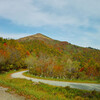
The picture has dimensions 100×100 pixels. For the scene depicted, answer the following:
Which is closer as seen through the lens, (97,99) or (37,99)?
(37,99)

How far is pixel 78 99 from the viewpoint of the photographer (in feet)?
26.2

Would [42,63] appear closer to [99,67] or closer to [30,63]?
[30,63]

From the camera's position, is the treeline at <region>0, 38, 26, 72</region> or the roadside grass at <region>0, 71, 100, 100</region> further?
the treeline at <region>0, 38, 26, 72</region>

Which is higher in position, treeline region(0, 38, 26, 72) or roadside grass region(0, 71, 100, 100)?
treeline region(0, 38, 26, 72)

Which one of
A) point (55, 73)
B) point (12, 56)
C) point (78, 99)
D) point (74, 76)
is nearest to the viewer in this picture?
point (78, 99)

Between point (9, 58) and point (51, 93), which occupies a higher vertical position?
point (9, 58)

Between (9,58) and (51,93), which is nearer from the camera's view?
(51,93)

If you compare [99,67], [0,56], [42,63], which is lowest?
[99,67]

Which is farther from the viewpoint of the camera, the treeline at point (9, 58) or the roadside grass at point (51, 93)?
the treeline at point (9, 58)

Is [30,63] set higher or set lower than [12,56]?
lower

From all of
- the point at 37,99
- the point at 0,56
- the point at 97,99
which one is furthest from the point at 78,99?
the point at 0,56

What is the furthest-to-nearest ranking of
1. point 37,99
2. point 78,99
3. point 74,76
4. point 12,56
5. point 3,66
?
point 12,56 < point 3,66 < point 74,76 < point 78,99 < point 37,99

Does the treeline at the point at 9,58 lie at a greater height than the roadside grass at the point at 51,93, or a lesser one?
greater

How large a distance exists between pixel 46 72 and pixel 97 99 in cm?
2009
